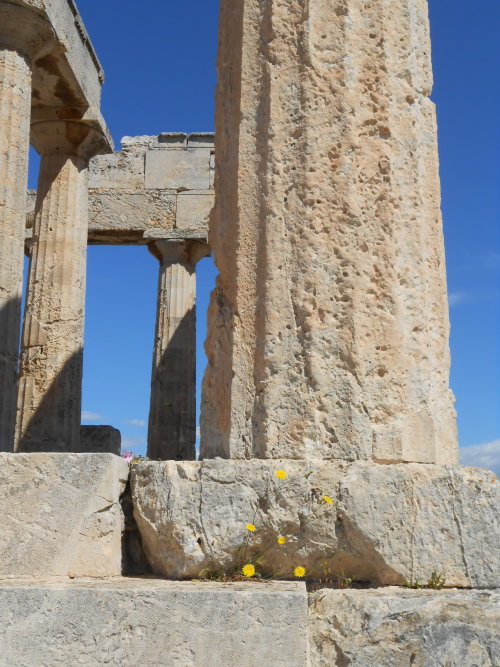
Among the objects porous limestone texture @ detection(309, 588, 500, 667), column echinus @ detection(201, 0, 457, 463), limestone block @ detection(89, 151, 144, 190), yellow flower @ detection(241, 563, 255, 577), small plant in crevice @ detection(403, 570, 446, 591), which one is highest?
limestone block @ detection(89, 151, 144, 190)

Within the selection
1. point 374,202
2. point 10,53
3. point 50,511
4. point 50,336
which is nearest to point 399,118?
point 374,202

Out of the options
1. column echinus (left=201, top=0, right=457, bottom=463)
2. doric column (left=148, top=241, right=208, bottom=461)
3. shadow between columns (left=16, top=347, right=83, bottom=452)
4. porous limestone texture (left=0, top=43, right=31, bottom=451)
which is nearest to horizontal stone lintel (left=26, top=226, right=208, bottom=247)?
doric column (left=148, top=241, right=208, bottom=461)

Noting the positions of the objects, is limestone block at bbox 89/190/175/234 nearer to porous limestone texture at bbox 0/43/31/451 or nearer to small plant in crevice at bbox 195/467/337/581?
porous limestone texture at bbox 0/43/31/451

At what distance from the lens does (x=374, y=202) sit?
3285 mm

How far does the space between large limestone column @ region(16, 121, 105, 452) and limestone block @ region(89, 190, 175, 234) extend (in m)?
3.64

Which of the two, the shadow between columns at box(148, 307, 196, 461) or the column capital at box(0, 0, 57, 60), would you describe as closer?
the column capital at box(0, 0, 57, 60)

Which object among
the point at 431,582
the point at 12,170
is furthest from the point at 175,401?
the point at 431,582

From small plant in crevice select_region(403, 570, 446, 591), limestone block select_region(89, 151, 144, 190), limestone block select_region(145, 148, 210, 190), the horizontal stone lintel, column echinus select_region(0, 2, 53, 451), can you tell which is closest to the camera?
small plant in crevice select_region(403, 570, 446, 591)

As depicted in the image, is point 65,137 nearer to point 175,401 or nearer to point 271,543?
point 175,401

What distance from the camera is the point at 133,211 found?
610 inches

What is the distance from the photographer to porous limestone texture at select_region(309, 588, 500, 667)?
2.48m

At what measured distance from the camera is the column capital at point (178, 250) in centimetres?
1541

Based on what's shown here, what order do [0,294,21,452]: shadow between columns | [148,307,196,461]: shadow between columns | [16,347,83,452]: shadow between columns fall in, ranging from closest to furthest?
[0,294,21,452]: shadow between columns
[16,347,83,452]: shadow between columns
[148,307,196,461]: shadow between columns

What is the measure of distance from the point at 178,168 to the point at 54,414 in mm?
6974
